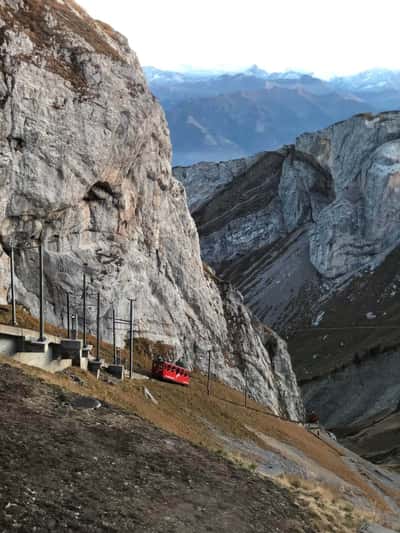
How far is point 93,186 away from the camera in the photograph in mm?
63156

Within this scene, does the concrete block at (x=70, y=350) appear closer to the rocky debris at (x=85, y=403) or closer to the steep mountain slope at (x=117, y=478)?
the steep mountain slope at (x=117, y=478)

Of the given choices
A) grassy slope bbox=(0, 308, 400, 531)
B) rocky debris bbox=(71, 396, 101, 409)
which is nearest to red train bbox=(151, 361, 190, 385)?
grassy slope bbox=(0, 308, 400, 531)

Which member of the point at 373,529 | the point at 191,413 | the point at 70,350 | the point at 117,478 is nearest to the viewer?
the point at 117,478

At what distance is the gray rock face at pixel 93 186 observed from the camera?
5541 centimetres

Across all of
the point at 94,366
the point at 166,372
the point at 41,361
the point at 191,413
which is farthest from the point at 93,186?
the point at 41,361

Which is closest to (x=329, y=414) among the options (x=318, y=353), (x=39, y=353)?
(x=318, y=353)

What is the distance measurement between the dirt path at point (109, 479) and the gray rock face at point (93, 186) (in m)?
34.3

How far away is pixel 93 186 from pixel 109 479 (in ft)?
159

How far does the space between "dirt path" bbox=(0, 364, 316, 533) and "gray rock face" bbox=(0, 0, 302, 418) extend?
112ft

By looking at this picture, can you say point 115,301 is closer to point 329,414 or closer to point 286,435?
point 286,435

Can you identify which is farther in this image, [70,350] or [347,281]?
[347,281]

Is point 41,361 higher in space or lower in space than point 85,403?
lower

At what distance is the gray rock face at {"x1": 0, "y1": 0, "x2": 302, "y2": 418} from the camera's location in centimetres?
5541

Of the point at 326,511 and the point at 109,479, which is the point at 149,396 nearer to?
the point at 326,511
